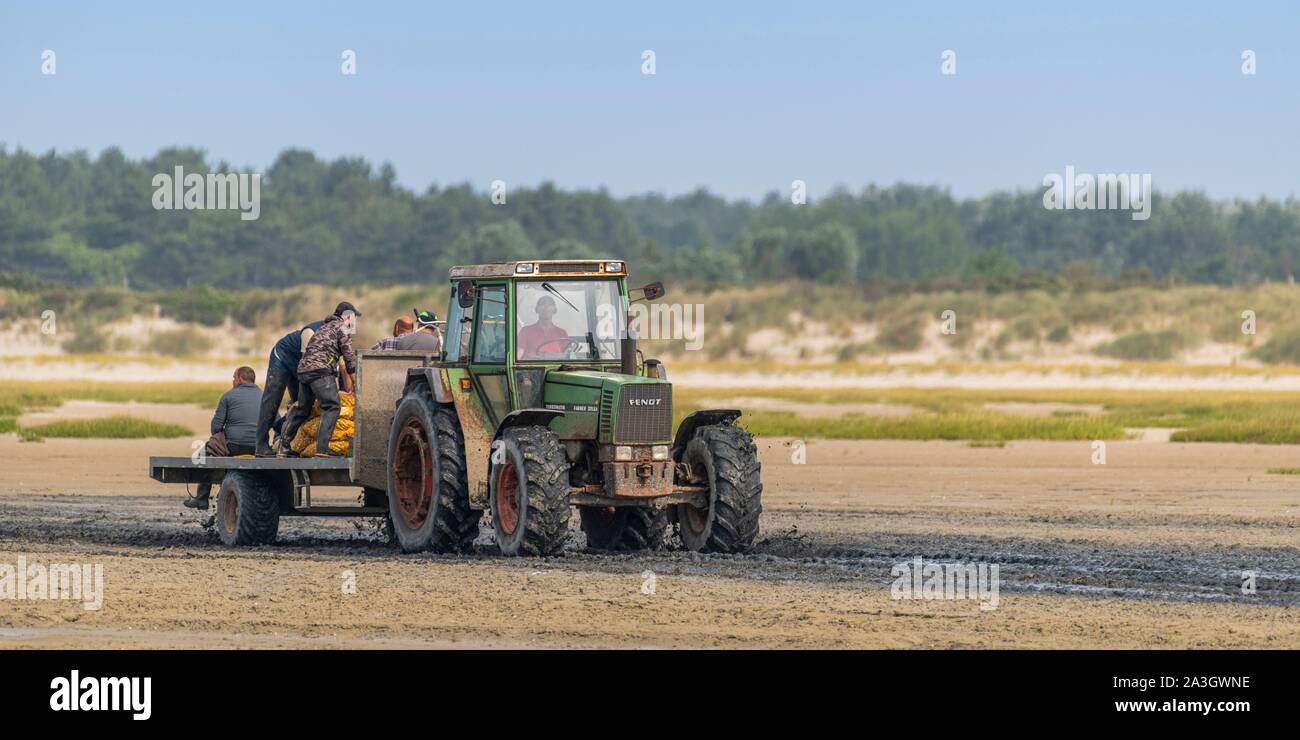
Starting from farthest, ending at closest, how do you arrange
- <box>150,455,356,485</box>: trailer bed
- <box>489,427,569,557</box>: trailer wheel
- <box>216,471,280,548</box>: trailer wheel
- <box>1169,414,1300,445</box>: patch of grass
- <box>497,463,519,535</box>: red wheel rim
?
1. <box>1169,414,1300,445</box>: patch of grass
2. <box>216,471,280,548</box>: trailer wheel
3. <box>150,455,356,485</box>: trailer bed
4. <box>497,463,519,535</box>: red wheel rim
5. <box>489,427,569,557</box>: trailer wheel

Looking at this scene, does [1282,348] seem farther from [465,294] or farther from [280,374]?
[465,294]

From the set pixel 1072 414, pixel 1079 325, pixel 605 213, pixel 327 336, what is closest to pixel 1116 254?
pixel 605 213

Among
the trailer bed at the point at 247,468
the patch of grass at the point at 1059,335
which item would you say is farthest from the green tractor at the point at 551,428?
the patch of grass at the point at 1059,335

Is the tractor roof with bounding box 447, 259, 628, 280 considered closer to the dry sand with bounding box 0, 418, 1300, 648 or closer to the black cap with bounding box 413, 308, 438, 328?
the black cap with bounding box 413, 308, 438, 328

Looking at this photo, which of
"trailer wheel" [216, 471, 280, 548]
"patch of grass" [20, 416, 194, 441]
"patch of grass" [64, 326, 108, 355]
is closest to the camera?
"trailer wheel" [216, 471, 280, 548]

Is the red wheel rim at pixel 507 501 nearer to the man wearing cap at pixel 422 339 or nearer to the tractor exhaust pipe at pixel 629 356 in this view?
the tractor exhaust pipe at pixel 629 356

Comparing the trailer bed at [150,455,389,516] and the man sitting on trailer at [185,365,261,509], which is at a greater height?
the man sitting on trailer at [185,365,261,509]

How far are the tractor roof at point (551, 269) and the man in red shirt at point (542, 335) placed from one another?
304 mm

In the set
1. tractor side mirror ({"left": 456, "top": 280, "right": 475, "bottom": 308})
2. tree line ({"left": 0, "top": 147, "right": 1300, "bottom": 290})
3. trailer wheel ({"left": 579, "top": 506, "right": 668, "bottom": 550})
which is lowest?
trailer wheel ({"left": 579, "top": 506, "right": 668, "bottom": 550})

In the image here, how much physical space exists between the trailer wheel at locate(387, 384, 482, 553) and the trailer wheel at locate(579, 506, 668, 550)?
142 centimetres

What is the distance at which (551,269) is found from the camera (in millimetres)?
17062

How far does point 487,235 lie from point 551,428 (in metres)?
91.2

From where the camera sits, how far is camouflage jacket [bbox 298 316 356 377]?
18.5 metres

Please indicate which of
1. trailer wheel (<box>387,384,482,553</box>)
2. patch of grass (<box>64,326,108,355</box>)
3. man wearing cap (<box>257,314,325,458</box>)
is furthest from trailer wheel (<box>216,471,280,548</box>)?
patch of grass (<box>64,326,108,355</box>)
